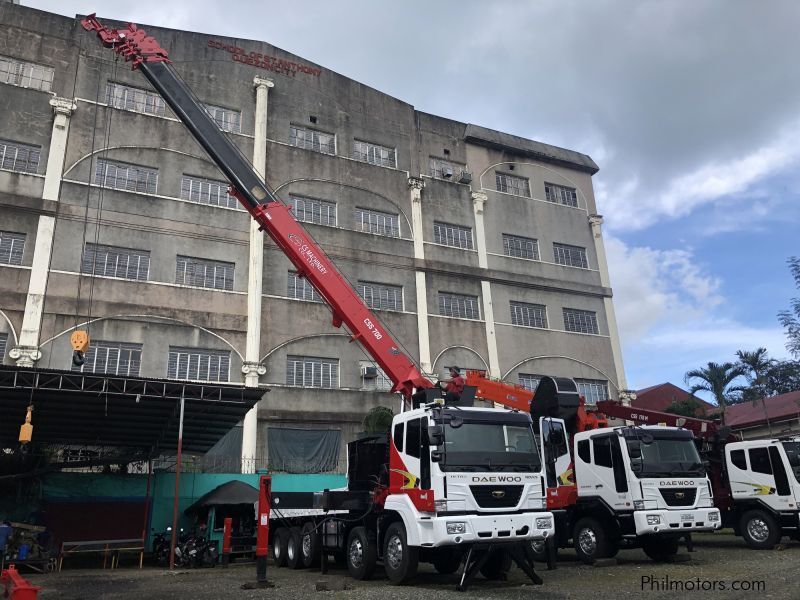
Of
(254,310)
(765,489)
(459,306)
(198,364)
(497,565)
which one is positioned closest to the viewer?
(497,565)

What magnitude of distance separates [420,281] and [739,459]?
1755 centimetres

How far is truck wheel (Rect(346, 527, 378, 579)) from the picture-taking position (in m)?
11.9

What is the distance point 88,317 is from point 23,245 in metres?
3.74

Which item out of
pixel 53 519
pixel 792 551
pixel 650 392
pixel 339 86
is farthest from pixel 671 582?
pixel 650 392

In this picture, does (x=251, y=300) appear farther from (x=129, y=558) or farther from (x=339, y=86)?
(x=339, y=86)

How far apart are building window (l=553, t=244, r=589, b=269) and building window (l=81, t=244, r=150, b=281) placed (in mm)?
21850

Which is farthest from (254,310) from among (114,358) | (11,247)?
(11,247)

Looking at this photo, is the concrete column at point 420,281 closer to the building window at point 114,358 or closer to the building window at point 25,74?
the building window at point 114,358

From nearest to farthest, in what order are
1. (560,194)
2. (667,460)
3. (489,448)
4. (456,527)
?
(456,527)
(489,448)
(667,460)
(560,194)

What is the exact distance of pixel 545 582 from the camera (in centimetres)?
1112

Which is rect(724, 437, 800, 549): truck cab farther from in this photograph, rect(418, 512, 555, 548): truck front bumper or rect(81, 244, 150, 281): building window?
rect(81, 244, 150, 281): building window

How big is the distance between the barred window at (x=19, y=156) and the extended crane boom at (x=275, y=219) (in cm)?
1029

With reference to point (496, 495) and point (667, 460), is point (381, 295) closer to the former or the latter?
Answer: point (667, 460)

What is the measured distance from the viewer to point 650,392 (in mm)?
56312
